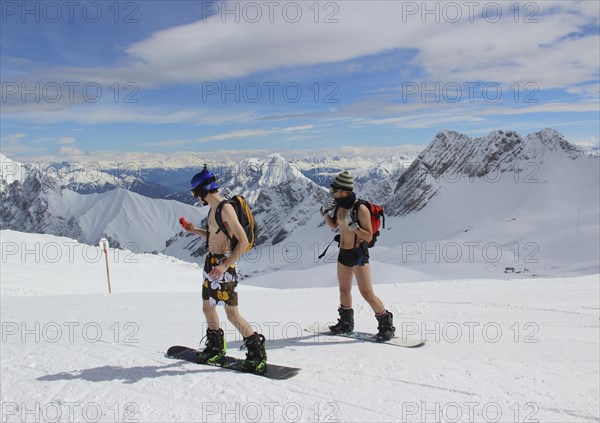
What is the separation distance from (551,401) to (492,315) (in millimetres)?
4600

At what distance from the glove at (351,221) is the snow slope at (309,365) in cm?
171

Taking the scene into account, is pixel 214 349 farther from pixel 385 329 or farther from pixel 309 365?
pixel 385 329

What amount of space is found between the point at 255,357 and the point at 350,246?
2131 mm

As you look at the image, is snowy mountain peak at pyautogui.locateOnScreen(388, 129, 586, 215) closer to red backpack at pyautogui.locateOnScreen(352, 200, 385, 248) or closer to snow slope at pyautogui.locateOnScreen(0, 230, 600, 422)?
snow slope at pyautogui.locateOnScreen(0, 230, 600, 422)

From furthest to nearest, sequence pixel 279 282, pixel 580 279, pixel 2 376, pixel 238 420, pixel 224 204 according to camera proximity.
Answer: pixel 279 282 < pixel 580 279 < pixel 2 376 < pixel 224 204 < pixel 238 420

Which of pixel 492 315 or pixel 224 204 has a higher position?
pixel 224 204

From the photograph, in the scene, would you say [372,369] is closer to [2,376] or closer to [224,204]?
[224,204]

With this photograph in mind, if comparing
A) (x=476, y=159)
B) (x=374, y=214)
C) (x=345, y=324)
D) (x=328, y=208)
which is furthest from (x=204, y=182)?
(x=476, y=159)

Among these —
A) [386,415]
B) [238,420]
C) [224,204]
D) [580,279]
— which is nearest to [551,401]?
[386,415]

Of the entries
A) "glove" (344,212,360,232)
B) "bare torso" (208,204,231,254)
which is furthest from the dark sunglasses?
"glove" (344,212,360,232)

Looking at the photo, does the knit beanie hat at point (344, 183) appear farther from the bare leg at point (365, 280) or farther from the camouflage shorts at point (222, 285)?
the camouflage shorts at point (222, 285)

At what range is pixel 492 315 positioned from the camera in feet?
31.8

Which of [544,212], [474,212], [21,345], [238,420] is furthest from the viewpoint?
[474,212]

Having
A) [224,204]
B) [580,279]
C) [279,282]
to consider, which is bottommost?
[279,282]
